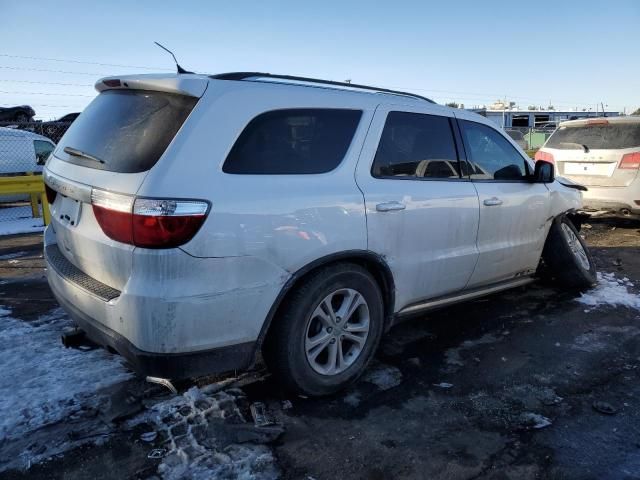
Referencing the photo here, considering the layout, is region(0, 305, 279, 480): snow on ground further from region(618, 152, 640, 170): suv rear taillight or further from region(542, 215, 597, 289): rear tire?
region(618, 152, 640, 170): suv rear taillight

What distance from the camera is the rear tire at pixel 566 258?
4.99m

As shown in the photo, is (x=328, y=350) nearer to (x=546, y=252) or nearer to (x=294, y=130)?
(x=294, y=130)

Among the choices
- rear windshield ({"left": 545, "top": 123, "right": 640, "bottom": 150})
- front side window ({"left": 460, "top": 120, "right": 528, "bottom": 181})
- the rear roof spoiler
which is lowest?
front side window ({"left": 460, "top": 120, "right": 528, "bottom": 181})

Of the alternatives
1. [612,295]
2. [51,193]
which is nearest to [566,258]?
[612,295]

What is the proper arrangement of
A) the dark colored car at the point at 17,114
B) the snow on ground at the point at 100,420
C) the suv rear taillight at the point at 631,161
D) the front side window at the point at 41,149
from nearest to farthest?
the snow on ground at the point at 100,420, the suv rear taillight at the point at 631,161, the front side window at the point at 41,149, the dark colored car at the point at 17,114

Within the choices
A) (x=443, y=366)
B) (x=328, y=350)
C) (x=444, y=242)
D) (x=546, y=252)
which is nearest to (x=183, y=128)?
(x=328, y=350)

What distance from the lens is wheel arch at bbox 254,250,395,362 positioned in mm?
2832

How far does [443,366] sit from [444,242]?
858 mm

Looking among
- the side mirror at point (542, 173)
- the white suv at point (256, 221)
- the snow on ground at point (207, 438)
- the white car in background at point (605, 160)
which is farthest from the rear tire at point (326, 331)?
the white car in background at point (605, 160)

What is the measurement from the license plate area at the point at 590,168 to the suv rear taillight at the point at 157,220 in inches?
277

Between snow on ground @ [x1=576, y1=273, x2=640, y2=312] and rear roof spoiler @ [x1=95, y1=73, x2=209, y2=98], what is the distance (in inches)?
155

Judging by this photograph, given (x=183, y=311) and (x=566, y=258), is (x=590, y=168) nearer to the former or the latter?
(x=566, y=258)

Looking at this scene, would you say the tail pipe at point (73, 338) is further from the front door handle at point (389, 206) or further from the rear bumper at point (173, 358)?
the front door handle at point (389, 206)

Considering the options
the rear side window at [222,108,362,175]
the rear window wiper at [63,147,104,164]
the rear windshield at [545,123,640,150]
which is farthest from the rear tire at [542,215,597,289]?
the rear window wiper at [63,147,104,164]
